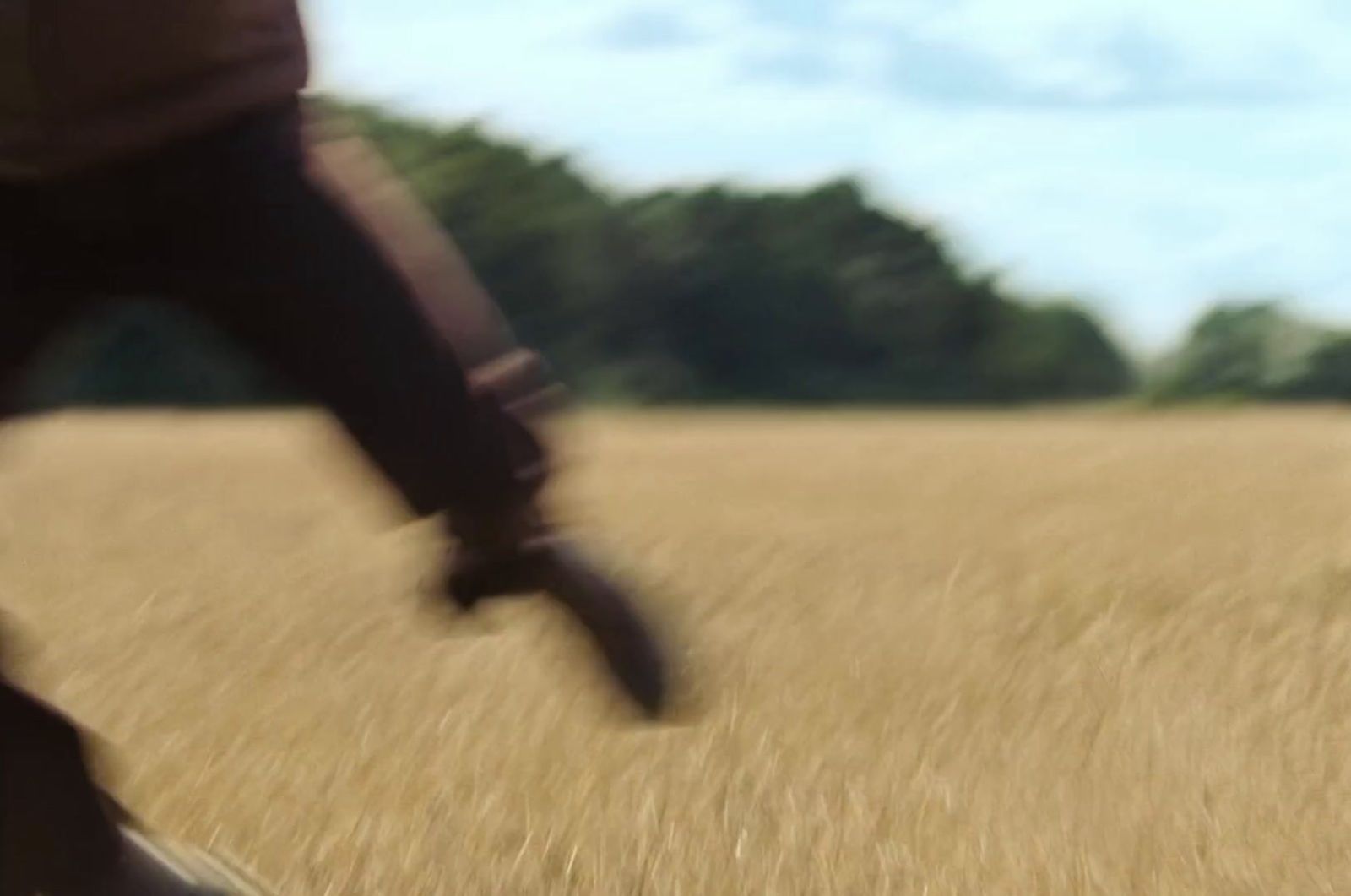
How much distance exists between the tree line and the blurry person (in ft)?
89.2

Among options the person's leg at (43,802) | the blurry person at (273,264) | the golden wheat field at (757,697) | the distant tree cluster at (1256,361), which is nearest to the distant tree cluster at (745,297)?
the distant tree cluster at (1256,361)

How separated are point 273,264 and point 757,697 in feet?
7.22

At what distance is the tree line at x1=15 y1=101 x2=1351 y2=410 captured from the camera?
29719 mm

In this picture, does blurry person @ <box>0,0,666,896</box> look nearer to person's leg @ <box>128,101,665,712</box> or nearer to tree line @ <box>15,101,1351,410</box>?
person's leg @ <box>128,101,665,712</box>

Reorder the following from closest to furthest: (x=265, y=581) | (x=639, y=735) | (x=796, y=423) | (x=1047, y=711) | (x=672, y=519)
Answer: (x=639, y=735) → (x=1047, y=711) → (x=265, y=581) → (x=672, y=519) → (x=796, y=423)

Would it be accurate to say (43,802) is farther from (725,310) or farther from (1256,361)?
(725,310)

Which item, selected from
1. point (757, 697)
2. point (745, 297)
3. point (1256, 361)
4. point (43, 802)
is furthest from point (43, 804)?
point (745, 297)

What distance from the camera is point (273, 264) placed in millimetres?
2230

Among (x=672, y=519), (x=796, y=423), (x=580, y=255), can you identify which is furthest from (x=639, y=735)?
(x=580, y=255)

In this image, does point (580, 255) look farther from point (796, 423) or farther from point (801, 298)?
point (796, 423)

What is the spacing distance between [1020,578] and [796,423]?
11.1 metres

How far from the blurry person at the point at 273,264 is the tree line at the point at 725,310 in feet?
89.2

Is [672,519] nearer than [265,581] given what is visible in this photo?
No

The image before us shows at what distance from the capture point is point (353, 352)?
2.24m
